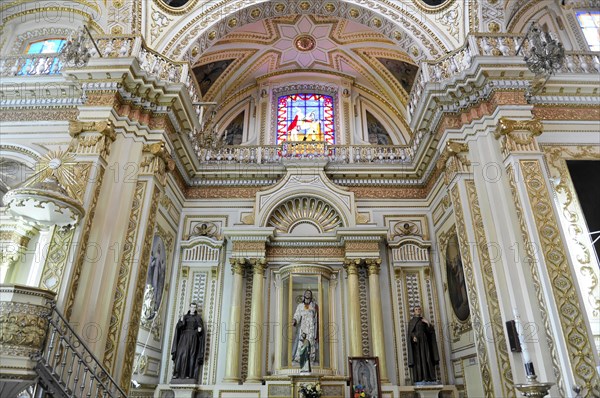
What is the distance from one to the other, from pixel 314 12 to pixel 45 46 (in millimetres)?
6363

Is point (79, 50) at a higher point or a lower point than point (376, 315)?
higher

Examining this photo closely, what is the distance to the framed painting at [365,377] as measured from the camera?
7379 mm

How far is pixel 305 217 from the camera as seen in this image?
9.87 m

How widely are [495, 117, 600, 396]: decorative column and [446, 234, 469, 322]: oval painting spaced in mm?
1593

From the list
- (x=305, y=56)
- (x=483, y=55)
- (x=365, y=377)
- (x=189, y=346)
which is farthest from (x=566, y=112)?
(x=189, y=346)

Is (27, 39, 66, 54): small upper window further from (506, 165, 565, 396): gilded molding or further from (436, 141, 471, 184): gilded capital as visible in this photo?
(506, 165, 565, 396): gilded molding

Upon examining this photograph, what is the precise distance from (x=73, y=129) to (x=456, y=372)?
824 centimetres

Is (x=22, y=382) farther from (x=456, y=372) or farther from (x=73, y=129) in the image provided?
(x=456, y=372)

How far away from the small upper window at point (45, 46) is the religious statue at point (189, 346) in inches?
266

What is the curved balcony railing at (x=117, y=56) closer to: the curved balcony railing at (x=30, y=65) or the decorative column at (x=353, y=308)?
the curved balcony railing at (x=30, y=65)

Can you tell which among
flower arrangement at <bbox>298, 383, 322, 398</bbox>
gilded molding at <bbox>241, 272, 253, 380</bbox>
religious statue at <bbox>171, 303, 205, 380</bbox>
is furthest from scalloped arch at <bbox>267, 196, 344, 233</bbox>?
flower arrangement at <bbox>298, 383, 322, 398</bbox>

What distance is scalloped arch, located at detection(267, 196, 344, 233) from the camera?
973 cm

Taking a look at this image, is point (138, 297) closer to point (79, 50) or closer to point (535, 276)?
point (79, 50)

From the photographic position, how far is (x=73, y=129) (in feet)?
22.7
